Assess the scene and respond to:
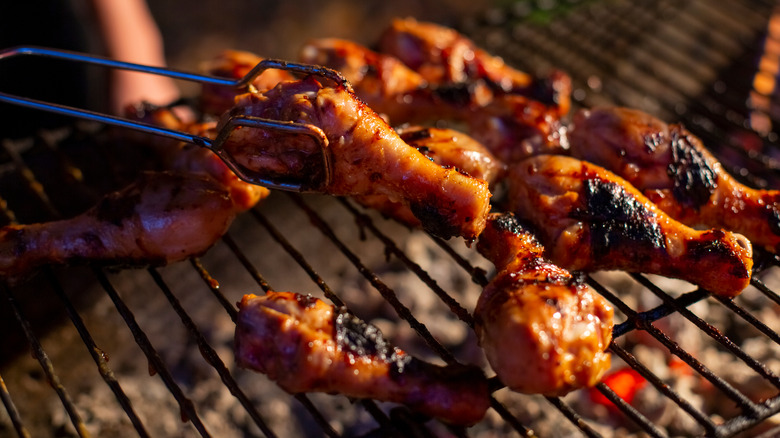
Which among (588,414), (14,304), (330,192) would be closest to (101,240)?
(14,304)

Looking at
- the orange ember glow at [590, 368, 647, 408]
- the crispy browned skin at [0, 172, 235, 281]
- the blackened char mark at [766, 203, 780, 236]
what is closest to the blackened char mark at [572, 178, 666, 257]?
the blackened char mark at [766, 203, 780, 236]

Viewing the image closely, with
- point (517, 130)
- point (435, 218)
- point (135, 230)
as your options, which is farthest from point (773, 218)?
point (135, 230)

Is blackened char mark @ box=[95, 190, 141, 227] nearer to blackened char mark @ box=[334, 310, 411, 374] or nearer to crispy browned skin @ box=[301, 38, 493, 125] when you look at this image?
blackened char mark @ box=[334, 310, 411, 374]

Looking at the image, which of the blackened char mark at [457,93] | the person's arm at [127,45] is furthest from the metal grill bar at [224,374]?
the person's arm at [127,45]

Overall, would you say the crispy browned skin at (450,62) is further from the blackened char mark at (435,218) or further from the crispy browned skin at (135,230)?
the crispy browned skin at (135,230)

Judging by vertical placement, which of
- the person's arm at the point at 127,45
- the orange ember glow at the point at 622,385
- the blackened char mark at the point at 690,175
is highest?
the blackened char mark at the point at 690,175

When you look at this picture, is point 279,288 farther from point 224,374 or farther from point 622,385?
point 622,385

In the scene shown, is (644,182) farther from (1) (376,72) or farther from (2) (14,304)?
(2) (14,304)
